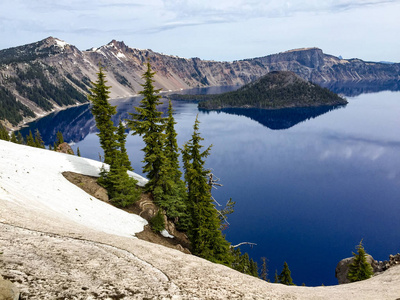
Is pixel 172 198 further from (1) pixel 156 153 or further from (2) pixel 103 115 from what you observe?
(2) pixel 103 115

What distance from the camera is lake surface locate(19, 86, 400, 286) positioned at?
54.0 m

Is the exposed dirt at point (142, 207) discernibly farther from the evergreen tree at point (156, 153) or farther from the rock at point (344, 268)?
the rock at point (344, 268)

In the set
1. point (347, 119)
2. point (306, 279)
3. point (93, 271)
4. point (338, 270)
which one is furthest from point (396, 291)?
point (347, 119)

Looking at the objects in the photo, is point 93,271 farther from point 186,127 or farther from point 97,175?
point 186,127

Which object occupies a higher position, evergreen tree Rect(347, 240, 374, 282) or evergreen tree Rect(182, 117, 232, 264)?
evergreen tree Rect(182, 117, 232, 264)

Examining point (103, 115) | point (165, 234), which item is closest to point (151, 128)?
point (103, 115)

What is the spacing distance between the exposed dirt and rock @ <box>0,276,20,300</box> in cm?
2097

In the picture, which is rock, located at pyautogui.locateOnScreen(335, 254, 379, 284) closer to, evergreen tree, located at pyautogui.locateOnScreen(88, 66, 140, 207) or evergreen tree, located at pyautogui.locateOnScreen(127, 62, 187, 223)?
evergreen tree, located at pyautogui.locateOnScreen(127, 62, 187, 223)

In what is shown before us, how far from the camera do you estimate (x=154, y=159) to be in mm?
34188

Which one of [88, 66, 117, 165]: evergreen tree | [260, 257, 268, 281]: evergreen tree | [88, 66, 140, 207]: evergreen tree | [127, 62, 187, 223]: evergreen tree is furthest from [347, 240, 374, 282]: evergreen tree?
[88, 66, 117, 165]: evergreen tree

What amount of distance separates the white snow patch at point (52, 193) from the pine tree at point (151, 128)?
24.1 feet

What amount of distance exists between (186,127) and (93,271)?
152 meters

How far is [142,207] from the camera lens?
3388 centimetres

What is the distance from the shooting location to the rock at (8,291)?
6.92 metres
